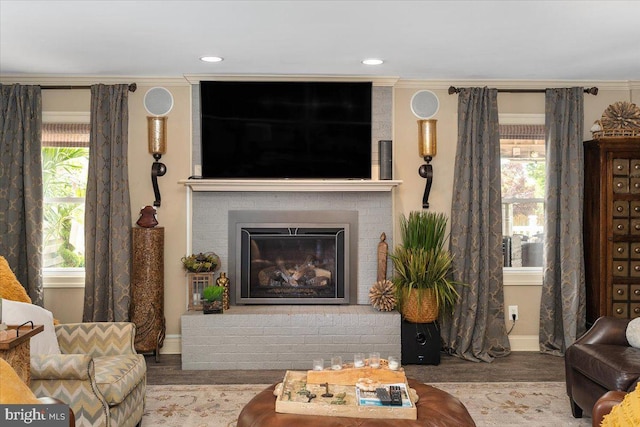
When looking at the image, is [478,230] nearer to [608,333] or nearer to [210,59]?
[608,333]

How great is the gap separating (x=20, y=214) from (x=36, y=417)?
388 cm

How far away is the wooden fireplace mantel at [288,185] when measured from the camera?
5.28 metres

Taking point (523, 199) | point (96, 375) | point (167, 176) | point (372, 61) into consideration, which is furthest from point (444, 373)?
point (167, 176)

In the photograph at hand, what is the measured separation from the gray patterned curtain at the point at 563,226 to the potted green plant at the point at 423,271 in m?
0.90

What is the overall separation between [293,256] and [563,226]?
2.39 m

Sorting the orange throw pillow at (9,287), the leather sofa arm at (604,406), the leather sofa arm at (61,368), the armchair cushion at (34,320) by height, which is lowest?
the leather sofa arm at (604,406)

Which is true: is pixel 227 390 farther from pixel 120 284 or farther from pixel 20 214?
pixel 20 214

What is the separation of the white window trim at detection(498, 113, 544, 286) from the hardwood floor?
2.26 ft

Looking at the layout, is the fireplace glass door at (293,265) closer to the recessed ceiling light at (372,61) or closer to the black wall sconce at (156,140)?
the black wall sconce at (156,140)

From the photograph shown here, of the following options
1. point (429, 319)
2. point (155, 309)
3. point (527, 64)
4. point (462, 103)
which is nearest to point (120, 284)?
point (155, 309)

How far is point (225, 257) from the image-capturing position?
5.48 m

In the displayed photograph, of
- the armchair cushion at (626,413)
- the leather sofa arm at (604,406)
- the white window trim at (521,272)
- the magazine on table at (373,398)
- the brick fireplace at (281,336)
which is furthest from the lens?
the white window trim at (521,272)

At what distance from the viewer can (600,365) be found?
3.47m

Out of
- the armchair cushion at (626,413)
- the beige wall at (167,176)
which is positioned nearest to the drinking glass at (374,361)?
the armchair cushion at (626,413)
